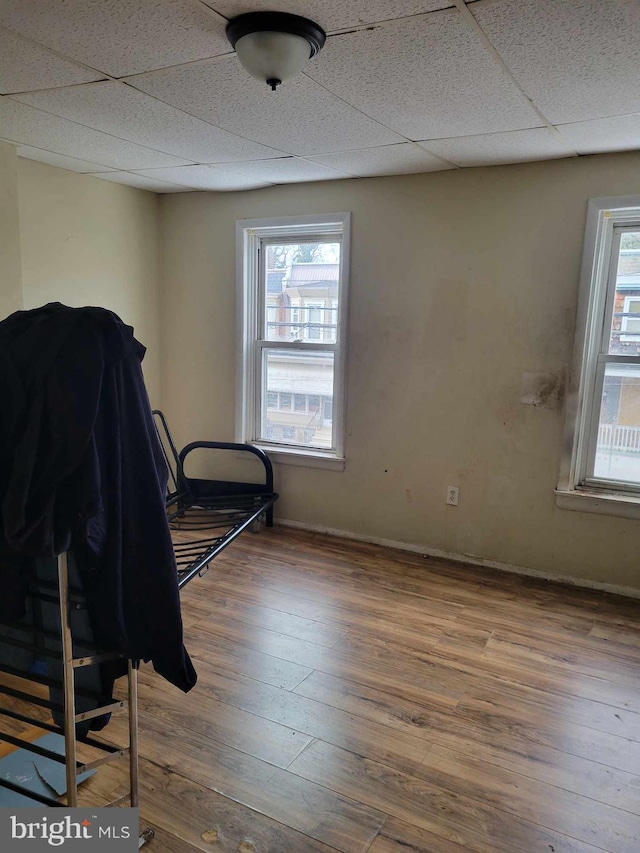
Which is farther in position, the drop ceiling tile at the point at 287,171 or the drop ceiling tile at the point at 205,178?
the drop ceiling tile at the point at 205,178

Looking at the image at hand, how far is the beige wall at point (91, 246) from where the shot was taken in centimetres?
335

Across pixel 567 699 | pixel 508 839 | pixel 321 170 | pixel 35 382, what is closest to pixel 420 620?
pixel 567 699

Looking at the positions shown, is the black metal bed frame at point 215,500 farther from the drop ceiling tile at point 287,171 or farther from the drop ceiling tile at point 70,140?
the drop ceiling tile at point 287,171

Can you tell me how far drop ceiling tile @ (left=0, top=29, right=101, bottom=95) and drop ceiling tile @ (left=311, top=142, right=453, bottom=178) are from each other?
1.31m

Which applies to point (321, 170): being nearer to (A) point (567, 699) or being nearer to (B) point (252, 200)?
(B) point (252, 200)

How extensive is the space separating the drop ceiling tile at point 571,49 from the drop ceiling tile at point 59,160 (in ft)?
7.85

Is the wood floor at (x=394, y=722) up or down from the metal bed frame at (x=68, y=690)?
down

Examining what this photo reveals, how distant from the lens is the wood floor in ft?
5.42

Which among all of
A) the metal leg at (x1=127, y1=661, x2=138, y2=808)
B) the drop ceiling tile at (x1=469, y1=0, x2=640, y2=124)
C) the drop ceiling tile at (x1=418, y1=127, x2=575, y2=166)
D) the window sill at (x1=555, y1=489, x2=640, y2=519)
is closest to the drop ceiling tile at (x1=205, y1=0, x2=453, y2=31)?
the drop ceiling tile at (x1=469, y1=0, x2=640, y2=124)

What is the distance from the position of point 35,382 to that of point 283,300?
2828 millimetres

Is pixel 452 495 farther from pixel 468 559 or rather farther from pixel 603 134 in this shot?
pixel 603 134

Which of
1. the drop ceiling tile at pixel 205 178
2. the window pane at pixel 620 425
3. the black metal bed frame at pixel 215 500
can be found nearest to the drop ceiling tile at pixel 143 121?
the drop ceiling tile at pixel 205 178

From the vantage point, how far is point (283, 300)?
396cm

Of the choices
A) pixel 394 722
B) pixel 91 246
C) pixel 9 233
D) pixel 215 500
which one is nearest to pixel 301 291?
pixel 91 246
